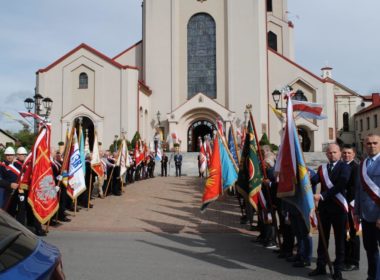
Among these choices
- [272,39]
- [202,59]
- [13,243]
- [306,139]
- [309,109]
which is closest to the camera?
[13,243]

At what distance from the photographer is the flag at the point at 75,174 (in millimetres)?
11539

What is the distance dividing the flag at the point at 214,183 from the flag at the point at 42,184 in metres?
3.53

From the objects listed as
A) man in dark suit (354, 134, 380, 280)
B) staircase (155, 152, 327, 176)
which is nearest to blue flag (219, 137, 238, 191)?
man in dark suit (354, 134, 380, 280)

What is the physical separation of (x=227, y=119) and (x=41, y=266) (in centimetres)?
3199

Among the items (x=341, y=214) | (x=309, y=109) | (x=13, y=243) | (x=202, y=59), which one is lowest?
(x=341, y=214)

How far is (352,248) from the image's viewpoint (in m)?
6.51

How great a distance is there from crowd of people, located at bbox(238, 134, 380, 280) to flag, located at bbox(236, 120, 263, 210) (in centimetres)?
45

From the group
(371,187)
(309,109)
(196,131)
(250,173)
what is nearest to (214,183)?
(250,173)

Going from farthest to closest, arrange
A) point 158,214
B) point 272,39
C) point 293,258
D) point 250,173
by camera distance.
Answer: point 272,39 → point 158,214 → point 250,173 → point 293,258

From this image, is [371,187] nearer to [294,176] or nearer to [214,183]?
[294,176]

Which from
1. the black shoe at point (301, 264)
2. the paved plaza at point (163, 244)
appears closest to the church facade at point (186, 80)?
the paved plaza at point (163, 244)

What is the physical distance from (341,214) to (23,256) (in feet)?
15.7

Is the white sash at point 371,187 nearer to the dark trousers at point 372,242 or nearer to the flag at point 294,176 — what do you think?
the dark trousers at point 372,242

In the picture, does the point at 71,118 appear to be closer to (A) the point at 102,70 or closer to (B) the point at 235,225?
(A) the point at 102,70
